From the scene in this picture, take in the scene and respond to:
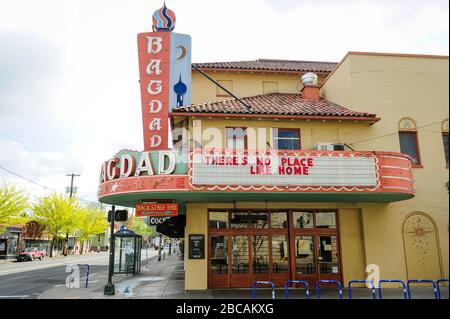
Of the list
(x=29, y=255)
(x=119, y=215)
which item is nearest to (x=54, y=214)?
(x=29, y=255)

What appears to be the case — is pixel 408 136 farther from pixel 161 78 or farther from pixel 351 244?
pixel 161 78

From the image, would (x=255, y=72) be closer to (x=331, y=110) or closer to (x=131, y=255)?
(x=331, y=110)

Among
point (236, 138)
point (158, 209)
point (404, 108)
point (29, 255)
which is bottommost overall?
point (29, 255)

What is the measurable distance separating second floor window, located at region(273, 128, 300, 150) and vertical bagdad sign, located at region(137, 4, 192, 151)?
4552 millimetres

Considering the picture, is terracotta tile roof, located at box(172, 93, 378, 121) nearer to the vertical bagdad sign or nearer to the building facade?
the building facade

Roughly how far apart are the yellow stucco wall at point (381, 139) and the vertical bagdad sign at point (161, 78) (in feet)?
4.74

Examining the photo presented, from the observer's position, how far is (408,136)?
1802cm

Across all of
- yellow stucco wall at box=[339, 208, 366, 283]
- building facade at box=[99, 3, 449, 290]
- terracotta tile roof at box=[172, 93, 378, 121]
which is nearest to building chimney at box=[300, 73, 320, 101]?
terracotta tile roof at box=[172, 93, 378, 121]

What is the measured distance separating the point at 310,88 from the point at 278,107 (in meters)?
3.36

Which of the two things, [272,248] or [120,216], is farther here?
[272,248]

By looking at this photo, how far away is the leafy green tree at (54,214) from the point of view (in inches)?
2121

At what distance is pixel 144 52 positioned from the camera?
1755 centimetres

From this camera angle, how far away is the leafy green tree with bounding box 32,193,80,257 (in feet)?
177

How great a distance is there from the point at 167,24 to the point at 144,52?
2156 mm
